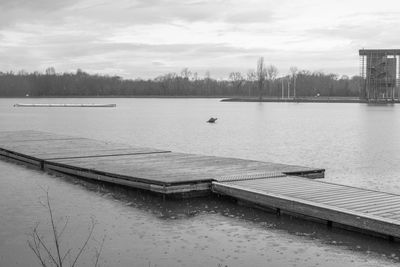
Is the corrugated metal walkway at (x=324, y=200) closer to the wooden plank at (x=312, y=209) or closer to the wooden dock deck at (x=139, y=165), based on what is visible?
the wooden plank at (x=312, y=209)

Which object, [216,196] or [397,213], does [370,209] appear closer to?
[397,213]

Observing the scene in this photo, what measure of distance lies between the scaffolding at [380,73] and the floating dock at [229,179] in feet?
316

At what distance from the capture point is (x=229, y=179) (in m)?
13.4

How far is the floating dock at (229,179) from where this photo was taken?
10156mm

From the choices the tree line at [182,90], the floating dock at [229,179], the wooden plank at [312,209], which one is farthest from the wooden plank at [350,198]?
the tree line at [182,90]

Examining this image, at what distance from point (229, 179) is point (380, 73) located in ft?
337

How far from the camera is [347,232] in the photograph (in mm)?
9953

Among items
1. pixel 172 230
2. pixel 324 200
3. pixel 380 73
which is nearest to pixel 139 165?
pixel 172 230

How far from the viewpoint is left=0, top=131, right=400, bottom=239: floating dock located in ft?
33.3

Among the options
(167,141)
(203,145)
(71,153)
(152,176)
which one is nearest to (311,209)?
(152,176)

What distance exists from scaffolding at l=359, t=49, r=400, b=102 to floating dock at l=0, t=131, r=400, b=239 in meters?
96.3

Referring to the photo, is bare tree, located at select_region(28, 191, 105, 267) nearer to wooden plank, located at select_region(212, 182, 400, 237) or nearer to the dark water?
the dark water

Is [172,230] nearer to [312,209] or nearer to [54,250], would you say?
[54,250]

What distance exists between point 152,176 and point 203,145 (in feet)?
44.5
